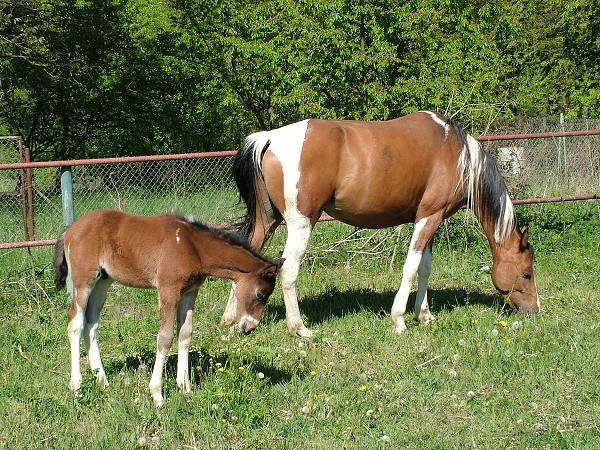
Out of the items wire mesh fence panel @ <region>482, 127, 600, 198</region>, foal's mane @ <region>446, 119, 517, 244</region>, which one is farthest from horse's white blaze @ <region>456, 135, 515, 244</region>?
wire mesh fence panel @ <region>482, 127, 600, 198</region>

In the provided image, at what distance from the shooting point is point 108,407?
464 cm

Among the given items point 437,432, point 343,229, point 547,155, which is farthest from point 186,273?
point 547,155

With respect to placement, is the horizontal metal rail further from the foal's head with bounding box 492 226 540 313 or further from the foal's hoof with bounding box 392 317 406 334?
the foal's head with bounding box 492 226 540 313

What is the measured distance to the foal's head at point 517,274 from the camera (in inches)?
277

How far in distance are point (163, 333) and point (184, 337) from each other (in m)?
0.22

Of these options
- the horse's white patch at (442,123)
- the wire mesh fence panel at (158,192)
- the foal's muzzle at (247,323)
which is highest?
the horse's white patch at (442,123)

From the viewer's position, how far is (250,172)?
22.4 ft

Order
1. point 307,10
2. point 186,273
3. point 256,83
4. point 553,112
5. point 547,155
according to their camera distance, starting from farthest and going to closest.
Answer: point 553,112 → point 256,83 → point 307,10 → point 547,155 → point 186,273

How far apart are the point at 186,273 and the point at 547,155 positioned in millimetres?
7983

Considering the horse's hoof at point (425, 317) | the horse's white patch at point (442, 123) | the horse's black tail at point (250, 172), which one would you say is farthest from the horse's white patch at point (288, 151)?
the horse's hoof at point (425, 317)

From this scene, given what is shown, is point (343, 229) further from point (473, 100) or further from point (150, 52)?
point (150, 52)

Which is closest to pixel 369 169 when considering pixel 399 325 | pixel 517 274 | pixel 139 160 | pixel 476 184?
pixel 476 184

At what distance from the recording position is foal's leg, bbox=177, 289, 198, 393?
16.4 feet

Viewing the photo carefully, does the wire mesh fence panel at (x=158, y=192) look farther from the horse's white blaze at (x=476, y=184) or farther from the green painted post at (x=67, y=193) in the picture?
the horse's white blaze at (x=476, y=184)
